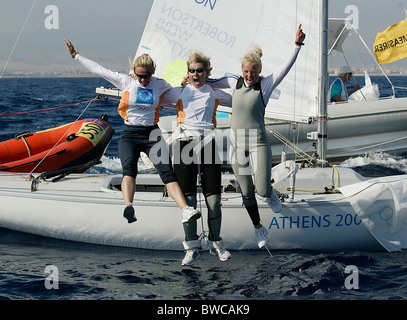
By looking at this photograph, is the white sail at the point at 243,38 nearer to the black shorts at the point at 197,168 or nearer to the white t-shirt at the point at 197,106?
the white t-shirt at the point at 197,106

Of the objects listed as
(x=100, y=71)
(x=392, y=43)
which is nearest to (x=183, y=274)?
(x=100, y=71)

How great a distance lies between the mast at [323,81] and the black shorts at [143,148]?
9.05ft

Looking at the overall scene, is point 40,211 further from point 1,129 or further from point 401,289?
point 1,129

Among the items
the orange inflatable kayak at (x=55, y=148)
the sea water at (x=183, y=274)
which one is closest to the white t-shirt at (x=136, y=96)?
the sea water at (x=183, y=274)

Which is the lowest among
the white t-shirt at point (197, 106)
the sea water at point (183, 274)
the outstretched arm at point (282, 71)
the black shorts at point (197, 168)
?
the sea water at point (183, 274)

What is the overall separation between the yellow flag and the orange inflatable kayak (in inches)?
202

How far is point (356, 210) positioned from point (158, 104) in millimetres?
2724

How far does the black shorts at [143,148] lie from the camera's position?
5191mm

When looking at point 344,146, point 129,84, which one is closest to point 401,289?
point 129,84

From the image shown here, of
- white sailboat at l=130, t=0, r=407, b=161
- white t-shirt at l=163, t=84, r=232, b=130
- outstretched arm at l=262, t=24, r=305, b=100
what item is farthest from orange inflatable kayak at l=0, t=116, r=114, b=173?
outstretched arm at l=262, t=24, r=305, b=100

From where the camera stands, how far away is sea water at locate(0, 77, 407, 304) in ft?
17.3

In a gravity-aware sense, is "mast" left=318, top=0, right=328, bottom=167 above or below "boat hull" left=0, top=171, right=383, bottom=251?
above

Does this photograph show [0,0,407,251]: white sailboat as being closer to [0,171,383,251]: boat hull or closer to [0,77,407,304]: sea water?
[0,171,383,251]: boat hull
